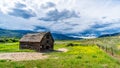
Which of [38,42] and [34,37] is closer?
[38,42]

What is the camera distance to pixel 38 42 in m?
78.3

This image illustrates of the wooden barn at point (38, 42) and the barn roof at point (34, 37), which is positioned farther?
the barn roof at point (34, 37)

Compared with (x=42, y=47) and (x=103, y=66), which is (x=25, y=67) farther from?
(x=42, y=47)

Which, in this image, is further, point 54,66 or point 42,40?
point 42,40

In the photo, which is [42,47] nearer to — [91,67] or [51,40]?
[51,40]

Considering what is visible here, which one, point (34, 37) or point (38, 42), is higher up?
point (34, 37)

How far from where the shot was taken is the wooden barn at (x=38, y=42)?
7869 centimetres

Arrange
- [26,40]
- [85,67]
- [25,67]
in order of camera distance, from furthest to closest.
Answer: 1. [26,40]
2. [85,67]
3. [25,67]

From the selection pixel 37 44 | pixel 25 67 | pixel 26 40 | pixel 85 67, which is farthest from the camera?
pixel 26 40

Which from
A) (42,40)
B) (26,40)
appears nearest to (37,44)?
(42,40)

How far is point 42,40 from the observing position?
79.6m

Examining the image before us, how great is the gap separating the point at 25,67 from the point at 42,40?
1898 inches

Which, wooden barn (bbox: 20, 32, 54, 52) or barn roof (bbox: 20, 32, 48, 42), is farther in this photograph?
barn roof (bbox: 20, 32, 48, 42)

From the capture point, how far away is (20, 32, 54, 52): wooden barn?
258ft
